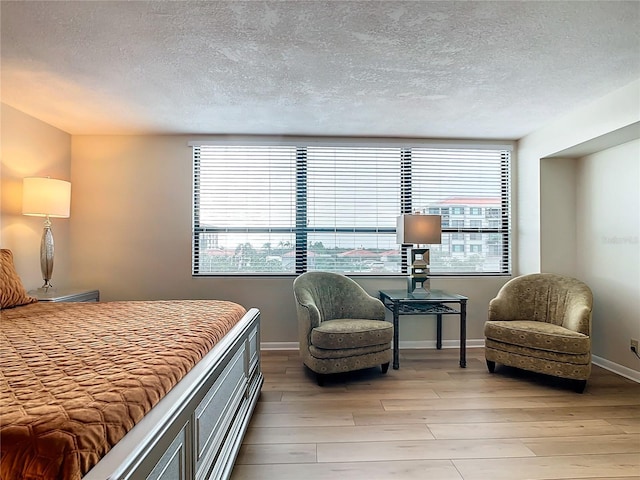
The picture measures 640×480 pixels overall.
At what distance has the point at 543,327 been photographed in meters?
3.12

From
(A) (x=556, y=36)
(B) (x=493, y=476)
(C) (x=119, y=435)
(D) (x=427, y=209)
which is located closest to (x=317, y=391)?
(B) (x=493, y=476)

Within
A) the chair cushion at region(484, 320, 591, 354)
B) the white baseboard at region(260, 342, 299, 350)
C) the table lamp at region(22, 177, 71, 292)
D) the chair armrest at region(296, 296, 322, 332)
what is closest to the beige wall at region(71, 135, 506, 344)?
the white baseboard at region(260, 342, 299, 350)

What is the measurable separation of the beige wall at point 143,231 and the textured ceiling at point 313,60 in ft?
1.50

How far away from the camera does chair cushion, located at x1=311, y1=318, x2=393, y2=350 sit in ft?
9.90

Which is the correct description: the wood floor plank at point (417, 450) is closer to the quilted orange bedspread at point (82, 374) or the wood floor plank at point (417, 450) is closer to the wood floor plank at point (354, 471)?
the wood floor plank at point (354, 471)

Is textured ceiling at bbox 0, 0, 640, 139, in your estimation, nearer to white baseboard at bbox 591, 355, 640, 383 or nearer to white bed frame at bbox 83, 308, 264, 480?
white bed frame at bbox 83, 308, 264, 480

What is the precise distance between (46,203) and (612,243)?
5.03m

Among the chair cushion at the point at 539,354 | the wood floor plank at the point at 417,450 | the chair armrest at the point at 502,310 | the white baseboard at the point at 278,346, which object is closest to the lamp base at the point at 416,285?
the chair armrest at the point at 502,310

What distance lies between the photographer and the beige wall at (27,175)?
313 centimetres

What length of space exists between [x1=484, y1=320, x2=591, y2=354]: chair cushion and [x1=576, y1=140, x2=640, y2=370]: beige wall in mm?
617

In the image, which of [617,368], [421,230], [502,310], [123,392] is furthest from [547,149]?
[123,392]

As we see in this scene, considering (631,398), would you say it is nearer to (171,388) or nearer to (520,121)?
(520,121)

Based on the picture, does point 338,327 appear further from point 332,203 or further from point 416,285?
point 332,203

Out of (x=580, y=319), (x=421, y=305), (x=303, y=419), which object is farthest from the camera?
(x=421, y=305)
